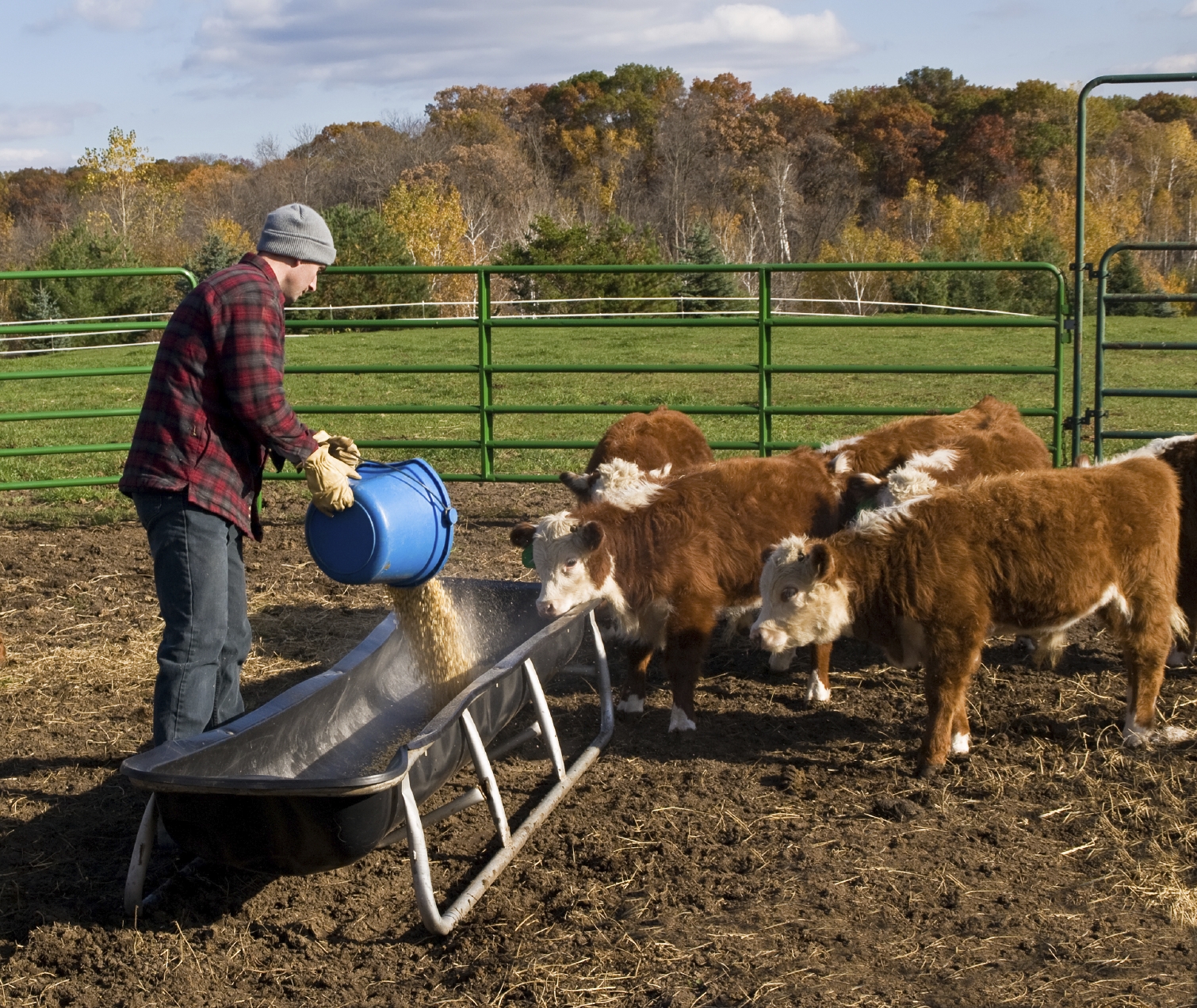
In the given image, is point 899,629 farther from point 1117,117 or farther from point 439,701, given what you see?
point 1117,117

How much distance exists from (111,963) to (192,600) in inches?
45.0

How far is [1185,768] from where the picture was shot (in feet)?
15.5

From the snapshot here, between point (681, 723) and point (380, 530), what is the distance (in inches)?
66.3

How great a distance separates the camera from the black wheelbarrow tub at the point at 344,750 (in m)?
3.39

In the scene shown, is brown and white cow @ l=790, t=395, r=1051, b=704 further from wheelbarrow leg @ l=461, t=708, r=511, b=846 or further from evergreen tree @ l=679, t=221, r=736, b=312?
evergreen tree @ l=679, t=221, r=736, b=312

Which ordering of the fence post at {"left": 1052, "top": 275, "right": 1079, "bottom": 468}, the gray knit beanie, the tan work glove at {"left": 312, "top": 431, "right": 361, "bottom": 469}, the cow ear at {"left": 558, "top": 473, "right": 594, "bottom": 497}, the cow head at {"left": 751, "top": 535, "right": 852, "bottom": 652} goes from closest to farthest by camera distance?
1. the gray knit beanie
2. the tan work glove at {"left": 312, "top": 431, "right": 361, "bottom": 469}
3. the cow head at {"left": 751, "top": 535, "right": 852, "bottom": 652}
4. the cow ear at {"left": 558, "top": 473, "right": 594, "bottom": 497}
5. the fence post at {"left": 1052, "top": 275, "right": 1079, "bottom": 468}

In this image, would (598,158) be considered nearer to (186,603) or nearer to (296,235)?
(296,235)

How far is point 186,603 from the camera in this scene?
163 inches

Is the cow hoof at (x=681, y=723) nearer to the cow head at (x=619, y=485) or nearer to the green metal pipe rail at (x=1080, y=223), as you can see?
the cow head at (x=619, y=485)

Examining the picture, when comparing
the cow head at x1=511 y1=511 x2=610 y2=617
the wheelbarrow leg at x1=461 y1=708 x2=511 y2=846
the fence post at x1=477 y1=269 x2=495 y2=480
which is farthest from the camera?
the fence post at x1=477 y1=269 x2=495 y2=480

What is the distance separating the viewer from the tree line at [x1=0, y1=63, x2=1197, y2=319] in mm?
29047

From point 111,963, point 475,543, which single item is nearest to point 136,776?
point 111,963

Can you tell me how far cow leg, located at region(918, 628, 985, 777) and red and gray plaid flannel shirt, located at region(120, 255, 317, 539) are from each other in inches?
99.2

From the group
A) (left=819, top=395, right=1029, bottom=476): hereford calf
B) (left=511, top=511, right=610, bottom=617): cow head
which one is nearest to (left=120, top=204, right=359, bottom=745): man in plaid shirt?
(left=511, top=511, right=610, bottom=617): cow head
